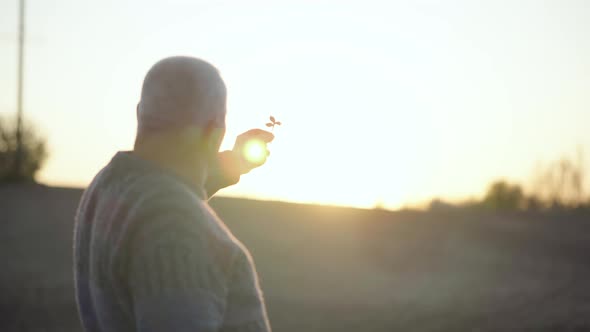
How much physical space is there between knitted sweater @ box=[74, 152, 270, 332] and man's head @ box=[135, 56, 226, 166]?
0.09 meters

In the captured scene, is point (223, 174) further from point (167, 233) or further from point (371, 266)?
point (371, 266)

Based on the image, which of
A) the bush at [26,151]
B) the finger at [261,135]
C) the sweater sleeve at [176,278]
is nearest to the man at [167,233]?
the sweater sleeve at [176,278]

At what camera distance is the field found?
18.8m

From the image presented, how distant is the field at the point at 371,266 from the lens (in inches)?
741

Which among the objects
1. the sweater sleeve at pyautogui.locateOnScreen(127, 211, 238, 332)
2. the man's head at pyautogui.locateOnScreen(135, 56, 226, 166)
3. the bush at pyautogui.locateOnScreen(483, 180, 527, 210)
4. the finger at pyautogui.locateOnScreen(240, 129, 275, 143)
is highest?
the man's head at pyautogui.locateOnScreen(135, 56, 226, 166)

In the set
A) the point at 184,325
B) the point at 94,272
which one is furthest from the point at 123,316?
the point at 184,325

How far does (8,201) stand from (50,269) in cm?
710

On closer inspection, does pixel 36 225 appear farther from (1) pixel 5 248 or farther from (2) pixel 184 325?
(2) pixel 184 325

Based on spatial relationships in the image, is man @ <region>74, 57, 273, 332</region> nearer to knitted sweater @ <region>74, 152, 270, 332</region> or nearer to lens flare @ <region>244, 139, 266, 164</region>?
knitted sweater @ <region>74, 152, 270, 332</region>

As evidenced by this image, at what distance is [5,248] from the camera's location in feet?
86.1

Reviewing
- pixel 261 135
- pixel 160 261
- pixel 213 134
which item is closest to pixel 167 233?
pixel 160 261

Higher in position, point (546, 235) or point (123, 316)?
point (123, 316)

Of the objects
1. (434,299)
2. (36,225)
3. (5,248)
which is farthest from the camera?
(36,225)

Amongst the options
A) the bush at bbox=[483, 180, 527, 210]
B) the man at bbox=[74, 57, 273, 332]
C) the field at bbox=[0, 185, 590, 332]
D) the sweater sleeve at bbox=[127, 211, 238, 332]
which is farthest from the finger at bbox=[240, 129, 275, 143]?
the bush at bbox=[483, 180, 527, 210]
